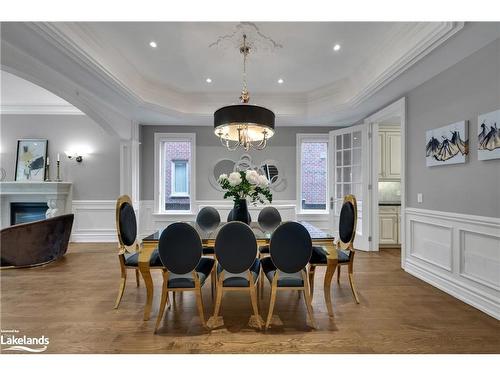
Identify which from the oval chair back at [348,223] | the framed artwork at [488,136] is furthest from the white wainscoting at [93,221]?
the framed artwork at [488,136]

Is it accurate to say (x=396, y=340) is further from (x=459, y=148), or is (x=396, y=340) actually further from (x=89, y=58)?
(x=89, y=58)

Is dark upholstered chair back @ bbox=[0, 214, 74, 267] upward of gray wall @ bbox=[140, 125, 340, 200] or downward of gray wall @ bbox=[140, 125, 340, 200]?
downward

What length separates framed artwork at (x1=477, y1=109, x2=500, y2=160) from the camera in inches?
88.0

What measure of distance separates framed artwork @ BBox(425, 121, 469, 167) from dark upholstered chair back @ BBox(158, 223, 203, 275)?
290cm

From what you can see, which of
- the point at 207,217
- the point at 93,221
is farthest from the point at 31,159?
the point at 207,217

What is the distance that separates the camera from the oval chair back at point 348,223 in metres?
2.64

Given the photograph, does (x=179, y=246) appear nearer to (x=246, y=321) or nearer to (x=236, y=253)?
(x=236, y=253)

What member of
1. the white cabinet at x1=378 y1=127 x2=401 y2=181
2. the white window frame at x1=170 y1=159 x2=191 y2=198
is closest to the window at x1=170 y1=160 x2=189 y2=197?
the white window frame at x1=170 y1=159 x2=191 y2=198

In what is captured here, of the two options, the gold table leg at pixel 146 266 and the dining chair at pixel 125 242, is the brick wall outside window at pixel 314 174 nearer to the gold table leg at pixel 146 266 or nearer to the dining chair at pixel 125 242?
the dining chair at pixel 125 242

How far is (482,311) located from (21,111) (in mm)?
8169

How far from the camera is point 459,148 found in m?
2.63

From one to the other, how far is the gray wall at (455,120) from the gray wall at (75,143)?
5.55m

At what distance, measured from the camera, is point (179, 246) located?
6.49ft

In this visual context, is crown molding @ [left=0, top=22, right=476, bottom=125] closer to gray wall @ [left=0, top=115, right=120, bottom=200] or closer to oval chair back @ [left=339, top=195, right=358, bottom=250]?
gray wall @ [left=0, top=115, right=120, bottom=200]
